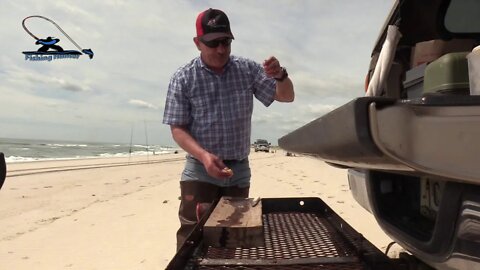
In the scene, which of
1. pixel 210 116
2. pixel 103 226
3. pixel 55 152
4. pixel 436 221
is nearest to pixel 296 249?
pixel 436 221

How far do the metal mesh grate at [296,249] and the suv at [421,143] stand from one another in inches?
10.4

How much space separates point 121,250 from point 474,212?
4.03 metres

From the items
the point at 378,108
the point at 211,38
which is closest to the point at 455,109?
the point at 378,108

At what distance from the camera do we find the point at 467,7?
91.8 inches

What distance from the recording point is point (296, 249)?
197 cm

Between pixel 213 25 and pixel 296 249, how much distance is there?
158cm

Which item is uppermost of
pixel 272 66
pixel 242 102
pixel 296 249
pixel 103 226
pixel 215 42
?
pixel 215 42

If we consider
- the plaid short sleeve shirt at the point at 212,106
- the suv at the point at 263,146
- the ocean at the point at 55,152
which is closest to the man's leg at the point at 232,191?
the plaid short sleeve shirt at the point at 212,106

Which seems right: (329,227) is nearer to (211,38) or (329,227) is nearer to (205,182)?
(205,182)

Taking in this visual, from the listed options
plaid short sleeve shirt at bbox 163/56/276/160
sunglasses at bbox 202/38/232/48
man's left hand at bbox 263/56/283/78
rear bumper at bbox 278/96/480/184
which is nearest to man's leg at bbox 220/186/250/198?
plaid short sleeve shirt at bbox 163/56/276/160

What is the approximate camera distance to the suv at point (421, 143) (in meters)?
1.13

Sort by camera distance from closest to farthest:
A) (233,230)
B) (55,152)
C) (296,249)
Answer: (233,230)
(296,249)
(55,152)

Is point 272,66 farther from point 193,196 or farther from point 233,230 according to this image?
point 233,230

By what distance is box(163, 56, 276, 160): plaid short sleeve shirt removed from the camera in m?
3.03
